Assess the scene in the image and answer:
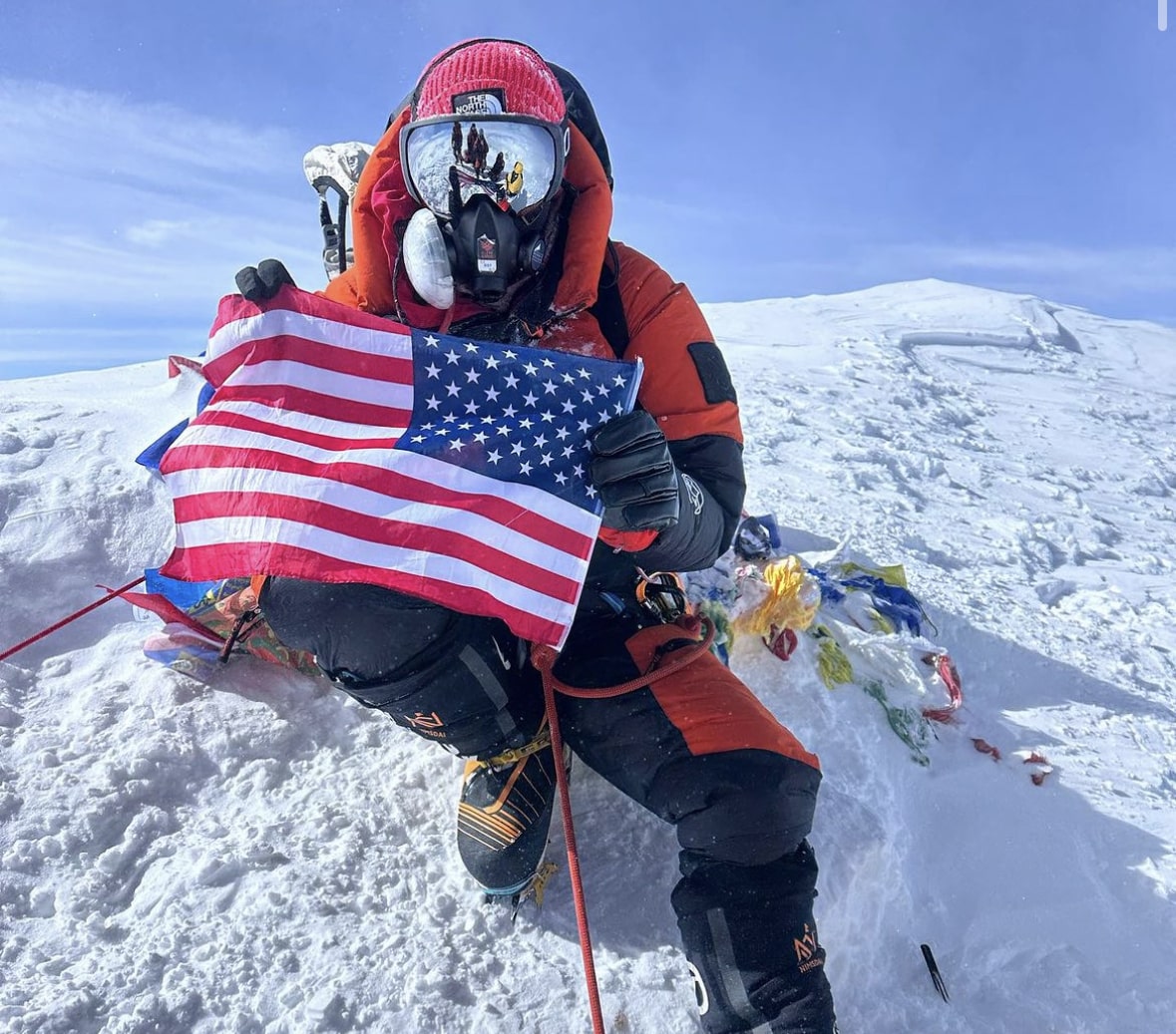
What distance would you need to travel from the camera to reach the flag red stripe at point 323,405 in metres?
1.84

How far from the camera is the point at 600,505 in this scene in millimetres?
1849

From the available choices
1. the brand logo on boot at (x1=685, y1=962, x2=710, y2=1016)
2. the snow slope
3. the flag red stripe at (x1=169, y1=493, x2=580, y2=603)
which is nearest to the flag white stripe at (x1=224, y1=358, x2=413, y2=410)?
the flag red stripe at (x1=169, y1=493, x2=580, y2=603)

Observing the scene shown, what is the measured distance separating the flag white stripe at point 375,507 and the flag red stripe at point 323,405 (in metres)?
0.17

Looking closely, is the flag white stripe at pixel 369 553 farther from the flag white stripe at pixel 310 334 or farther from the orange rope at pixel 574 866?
the flag white stripe at pixel 310 334

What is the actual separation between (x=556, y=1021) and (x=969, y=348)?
44.2 feet

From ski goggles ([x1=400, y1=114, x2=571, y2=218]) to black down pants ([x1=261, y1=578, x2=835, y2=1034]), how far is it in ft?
4.04

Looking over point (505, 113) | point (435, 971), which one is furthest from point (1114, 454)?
point (435, 971)

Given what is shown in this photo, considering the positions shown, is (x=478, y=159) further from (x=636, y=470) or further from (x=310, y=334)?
(x=636, y=470)

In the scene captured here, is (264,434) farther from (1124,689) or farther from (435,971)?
(1124,689)

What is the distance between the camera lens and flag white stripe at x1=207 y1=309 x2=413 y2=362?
1838mm

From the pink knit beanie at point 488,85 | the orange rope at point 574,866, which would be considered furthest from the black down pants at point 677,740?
the pink knit beanie at point 488,85

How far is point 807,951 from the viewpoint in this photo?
1640 millimetres

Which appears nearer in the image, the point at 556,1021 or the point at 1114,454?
the point at 556,1021

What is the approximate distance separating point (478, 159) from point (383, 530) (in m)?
1.20
